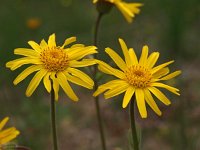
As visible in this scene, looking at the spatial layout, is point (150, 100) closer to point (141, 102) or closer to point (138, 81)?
point (141, 102)

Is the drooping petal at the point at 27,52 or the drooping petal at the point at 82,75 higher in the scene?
the drooping petal at the point at 27,52

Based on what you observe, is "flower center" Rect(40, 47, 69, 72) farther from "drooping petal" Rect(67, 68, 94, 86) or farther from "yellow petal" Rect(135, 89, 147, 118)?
"yellow petal" Rect(135, 89, 147, 118)

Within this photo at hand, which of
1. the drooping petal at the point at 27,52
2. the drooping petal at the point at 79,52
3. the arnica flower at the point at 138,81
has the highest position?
the drooping petal at the point at 27,52

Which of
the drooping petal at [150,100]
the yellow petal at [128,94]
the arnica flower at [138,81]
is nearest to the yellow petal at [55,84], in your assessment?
the arnica flower at [138,81]

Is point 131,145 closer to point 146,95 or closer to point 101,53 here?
point 146,95

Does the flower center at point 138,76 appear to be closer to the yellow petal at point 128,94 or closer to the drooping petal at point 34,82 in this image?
the yellow petal at point 128,94

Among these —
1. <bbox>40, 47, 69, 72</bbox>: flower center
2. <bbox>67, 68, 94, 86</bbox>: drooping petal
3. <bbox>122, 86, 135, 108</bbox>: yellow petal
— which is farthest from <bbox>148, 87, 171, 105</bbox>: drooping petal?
<bbox>40, 47, 69, 72</bbox>: flower center

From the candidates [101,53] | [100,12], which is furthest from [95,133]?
[100,12]
